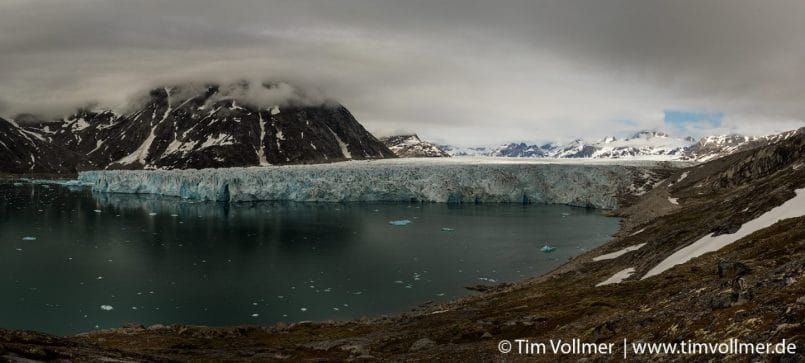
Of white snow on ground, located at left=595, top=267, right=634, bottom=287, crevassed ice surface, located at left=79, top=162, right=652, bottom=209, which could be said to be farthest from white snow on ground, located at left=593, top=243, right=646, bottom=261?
crevassed ice surface, located at left=79, top=162, right=652, bottom=209

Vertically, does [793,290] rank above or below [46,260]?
above

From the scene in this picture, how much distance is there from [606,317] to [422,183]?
10727cm

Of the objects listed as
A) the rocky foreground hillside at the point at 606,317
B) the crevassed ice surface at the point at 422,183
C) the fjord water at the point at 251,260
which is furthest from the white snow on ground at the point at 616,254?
the crevassed ice surface at the point at 422,183

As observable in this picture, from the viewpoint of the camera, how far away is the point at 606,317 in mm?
22281

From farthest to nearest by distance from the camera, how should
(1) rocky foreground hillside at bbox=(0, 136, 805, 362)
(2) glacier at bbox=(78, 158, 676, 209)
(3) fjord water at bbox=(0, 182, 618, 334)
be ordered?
(2) glacier at bbox=(78, 158, 676, 209)
(3) fjord water at bbox=(0, 182, 618, 334)
(1) rocky foreground hillside at bbox=(0, 136, 805, 362)

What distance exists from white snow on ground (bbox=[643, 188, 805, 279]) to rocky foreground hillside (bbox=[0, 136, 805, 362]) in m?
0.14

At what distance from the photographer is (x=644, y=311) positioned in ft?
68.3

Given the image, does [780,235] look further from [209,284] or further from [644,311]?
[209,284]

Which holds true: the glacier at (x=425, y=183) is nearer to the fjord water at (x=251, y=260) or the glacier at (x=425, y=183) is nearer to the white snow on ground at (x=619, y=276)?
the fjord water at (x=251, y=260)

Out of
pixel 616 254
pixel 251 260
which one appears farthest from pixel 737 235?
pixel 251 260

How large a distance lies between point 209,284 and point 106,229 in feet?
136

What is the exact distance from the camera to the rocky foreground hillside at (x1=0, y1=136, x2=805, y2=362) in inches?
615

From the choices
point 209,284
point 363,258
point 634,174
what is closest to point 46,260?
point 209,284

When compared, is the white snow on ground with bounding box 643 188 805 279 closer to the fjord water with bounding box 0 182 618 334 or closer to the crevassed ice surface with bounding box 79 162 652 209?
the fjord water with bounding box 0 182 618 334
